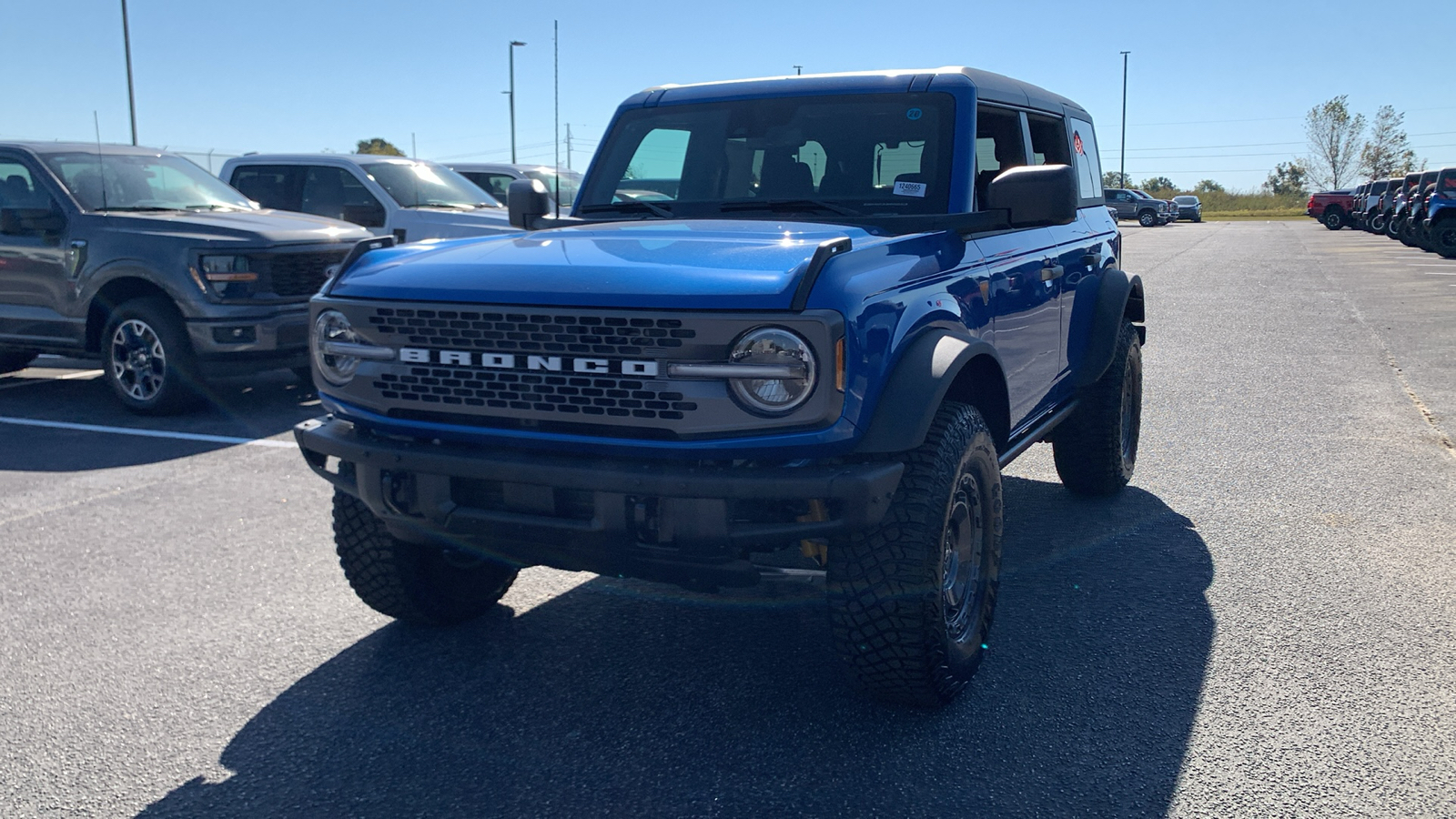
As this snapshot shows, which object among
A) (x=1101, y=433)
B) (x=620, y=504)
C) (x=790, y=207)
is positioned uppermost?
(x=790, y=207)

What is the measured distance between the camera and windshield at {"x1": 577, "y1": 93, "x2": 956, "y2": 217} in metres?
4.26

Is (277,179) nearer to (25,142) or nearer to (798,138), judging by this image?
(25,142)

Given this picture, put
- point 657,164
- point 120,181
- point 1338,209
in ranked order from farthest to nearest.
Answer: point 1338,209, point 120,181, point 657,164

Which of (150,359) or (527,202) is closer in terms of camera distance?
(527,202)

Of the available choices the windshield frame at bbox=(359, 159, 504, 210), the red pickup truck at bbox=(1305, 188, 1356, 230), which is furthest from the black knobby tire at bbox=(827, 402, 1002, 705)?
the red pickup truck at bbox=(1305, 188, 1356, 230)

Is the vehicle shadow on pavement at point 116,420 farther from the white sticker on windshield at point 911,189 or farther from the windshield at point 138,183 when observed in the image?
the white sticker on windshield at point 911,189

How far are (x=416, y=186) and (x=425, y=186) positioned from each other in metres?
0.11

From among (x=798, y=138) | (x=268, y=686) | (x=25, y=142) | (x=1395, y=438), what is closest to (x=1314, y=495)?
(x=1395, y=438)

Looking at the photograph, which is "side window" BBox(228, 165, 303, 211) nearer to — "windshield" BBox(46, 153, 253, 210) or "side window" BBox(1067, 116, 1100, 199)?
"windshield" BBox(46, 153, 253, 210)

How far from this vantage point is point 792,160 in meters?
4.45

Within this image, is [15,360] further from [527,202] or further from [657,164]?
[657,164]

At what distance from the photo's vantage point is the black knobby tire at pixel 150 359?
808cm

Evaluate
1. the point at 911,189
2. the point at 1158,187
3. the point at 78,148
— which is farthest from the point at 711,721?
the point at 1158,187

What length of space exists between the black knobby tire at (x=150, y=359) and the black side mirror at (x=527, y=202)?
4206 millimetres
